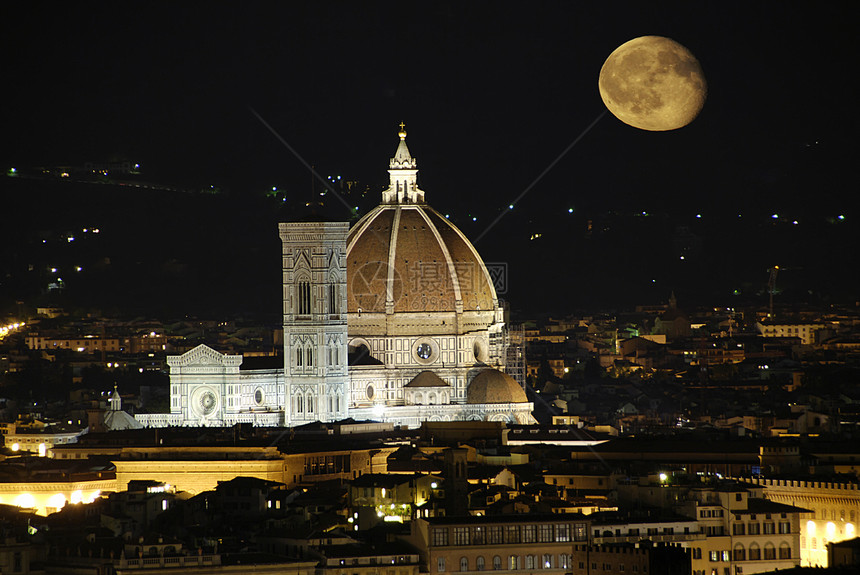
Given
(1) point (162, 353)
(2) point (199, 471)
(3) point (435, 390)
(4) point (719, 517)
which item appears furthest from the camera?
(1) point (162, 353)

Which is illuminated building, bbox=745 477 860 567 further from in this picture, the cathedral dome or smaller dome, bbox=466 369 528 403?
the cathedral dome

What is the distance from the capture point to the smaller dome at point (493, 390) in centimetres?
11381

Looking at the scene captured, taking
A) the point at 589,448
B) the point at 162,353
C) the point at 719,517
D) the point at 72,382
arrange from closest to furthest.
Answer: the point at 719,517
the point at 589,448
the point at 72,382
the point at 162,353

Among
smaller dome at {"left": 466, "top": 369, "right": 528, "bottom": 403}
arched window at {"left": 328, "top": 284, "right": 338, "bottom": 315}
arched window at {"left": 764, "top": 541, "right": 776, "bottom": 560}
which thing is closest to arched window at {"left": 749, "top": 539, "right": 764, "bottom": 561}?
arched window at {"left": 764, "top": 541, "right": 776, "bottom": 560}

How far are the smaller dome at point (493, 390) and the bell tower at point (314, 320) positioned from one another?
20.9ft

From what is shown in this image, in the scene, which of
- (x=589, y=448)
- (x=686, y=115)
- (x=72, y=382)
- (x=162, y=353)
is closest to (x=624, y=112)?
(x=686, y=115)

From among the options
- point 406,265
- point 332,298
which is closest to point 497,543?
point 332,298

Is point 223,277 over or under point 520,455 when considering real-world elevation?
over

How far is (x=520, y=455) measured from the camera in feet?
303

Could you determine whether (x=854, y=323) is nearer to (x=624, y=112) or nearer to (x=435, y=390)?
(x=435, y=390)

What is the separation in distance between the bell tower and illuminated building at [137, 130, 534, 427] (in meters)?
0.04

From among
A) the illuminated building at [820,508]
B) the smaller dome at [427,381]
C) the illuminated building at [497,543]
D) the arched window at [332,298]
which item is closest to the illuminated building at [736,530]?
the illuminated building at [820,508]

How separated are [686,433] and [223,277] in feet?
283

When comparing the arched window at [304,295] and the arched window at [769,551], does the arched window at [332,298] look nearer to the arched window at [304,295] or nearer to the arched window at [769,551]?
the arched window at [304,295]
